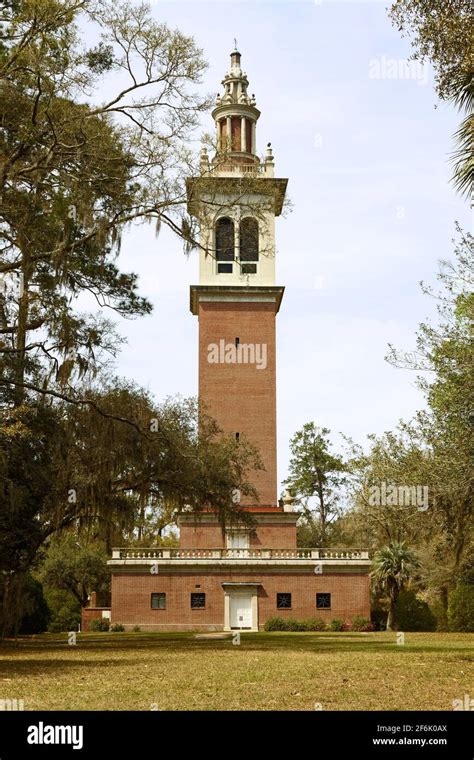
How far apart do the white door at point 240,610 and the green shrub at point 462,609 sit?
9964mm

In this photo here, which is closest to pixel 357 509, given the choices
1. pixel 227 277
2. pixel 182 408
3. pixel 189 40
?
pixel 227 277

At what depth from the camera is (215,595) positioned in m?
44.7

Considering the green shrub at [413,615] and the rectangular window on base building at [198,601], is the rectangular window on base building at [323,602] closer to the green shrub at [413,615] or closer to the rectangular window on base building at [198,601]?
the green shrub at [413,615]

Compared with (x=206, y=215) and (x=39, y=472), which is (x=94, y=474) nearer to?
(x=39, y=472)

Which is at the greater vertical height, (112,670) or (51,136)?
(51,136)

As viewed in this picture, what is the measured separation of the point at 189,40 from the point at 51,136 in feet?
12.9

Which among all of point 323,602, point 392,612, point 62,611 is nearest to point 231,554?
point 323,602

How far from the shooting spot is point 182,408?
27.2 meters

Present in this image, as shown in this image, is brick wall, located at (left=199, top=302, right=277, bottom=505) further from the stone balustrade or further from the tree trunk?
the tree trunk

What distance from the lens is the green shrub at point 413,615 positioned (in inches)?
1662

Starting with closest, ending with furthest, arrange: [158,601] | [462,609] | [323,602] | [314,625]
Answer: [462,609] → [314,625] → [158,601] → [323,602]

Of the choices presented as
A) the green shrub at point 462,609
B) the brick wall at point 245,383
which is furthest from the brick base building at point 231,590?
the green shrub at point 462,609

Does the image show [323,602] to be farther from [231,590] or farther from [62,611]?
[62,611]

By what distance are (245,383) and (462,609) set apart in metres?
17.5
